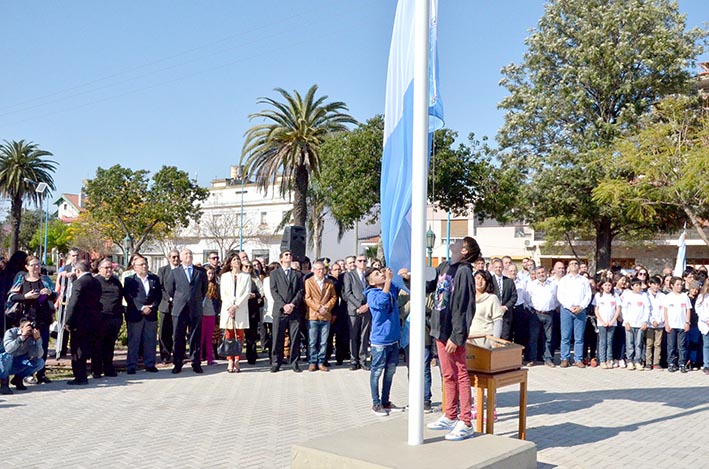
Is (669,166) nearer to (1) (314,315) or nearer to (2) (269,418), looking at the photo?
(1) (314,315)

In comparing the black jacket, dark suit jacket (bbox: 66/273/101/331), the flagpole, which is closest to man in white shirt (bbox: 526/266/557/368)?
the black jacket

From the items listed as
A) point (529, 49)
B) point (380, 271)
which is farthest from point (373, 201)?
point (380, 271)

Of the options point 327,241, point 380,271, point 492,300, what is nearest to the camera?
point 492,300

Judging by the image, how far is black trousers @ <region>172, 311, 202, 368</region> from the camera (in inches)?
483

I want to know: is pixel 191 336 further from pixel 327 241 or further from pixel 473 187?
pixel 327 241

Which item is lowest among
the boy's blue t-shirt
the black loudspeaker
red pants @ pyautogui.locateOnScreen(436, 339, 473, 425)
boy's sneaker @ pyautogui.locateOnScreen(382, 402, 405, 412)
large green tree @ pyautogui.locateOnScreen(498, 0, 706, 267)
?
boy's sneaker @ pyautogui.locateOnScreen(382, 402, 405, 412)

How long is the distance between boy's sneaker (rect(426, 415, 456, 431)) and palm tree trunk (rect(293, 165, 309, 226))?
22114 mm

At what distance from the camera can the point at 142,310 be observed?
12.1 metres

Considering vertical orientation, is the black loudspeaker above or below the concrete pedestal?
above

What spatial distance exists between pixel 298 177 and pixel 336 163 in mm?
2790

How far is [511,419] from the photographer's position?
9.04m

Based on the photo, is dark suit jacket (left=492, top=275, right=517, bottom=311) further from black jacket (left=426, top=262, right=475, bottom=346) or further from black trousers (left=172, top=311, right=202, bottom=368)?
black jacket (left=426, top=262, right=475, bottom=346)

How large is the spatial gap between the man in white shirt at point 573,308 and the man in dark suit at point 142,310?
796cm

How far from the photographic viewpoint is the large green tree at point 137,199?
46.0 metres
